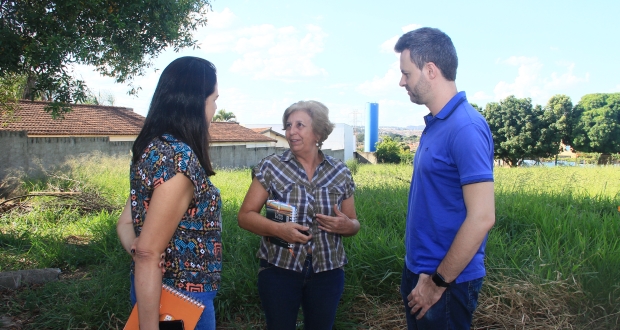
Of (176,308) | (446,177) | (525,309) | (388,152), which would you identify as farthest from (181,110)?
(388,152)

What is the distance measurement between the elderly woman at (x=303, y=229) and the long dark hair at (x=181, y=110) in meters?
0.80

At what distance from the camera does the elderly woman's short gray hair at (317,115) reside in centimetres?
262

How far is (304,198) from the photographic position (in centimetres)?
248

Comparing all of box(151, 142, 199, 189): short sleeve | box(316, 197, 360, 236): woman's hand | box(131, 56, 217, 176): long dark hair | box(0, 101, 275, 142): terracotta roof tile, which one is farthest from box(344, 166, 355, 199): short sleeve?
box(0, 101, 275, 142): terracotta roof tile

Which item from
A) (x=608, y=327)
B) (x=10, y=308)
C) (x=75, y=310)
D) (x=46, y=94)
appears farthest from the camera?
(x=46, y=94)

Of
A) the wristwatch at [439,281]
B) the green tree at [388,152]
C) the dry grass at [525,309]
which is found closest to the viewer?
the wristwatch at [439,281]

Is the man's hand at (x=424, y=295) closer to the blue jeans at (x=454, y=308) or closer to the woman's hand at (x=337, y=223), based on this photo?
the blue jeans at (x=454, y=308)

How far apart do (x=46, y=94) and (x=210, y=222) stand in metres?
5.34

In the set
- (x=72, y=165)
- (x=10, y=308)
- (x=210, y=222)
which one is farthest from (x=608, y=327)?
(x=72, y=165)

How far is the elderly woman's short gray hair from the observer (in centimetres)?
262

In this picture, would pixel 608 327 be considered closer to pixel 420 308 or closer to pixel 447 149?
pixel 420 308

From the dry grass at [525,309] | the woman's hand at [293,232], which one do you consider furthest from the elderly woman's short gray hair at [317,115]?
the dry grass at [525,309]

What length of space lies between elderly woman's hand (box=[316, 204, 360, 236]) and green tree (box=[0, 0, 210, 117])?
4537 millimetres

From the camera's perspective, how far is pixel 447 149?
181 centimetres
